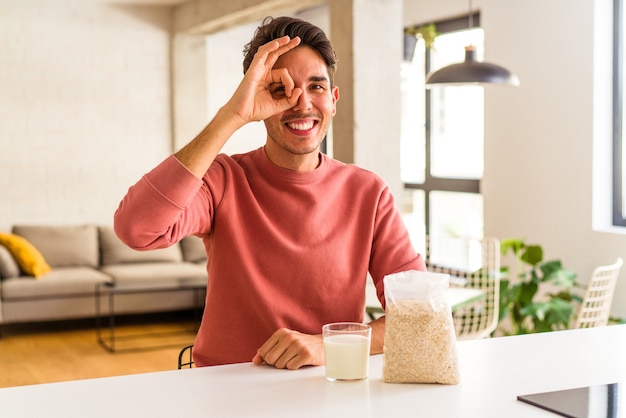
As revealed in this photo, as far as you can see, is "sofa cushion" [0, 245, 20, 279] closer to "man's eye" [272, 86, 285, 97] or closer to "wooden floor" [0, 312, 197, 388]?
"wooden floor" [0, 312, 197, 388]

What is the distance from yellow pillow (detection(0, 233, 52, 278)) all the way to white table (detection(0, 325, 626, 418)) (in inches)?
200

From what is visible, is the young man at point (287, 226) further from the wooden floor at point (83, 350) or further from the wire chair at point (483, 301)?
the wooden floor at point (83, 350)

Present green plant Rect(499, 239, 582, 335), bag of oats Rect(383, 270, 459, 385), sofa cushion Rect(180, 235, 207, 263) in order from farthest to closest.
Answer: sofa cushion Rect(180, 235, 207, 263)
green plant Rect(499, 239, 582, 335)
bag of oats Rect(383, 270, 459, 385)

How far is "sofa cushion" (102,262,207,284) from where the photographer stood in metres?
6.32

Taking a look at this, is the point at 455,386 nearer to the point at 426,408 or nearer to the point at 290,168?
the point at 426,408

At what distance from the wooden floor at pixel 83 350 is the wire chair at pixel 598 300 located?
247 cm

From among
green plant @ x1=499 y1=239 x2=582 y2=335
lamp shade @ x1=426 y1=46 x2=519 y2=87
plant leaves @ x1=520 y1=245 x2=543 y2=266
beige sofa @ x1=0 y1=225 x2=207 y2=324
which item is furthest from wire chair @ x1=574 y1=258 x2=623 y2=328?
beige sofa @ x1=0 y1=225 x2=207 y2=324

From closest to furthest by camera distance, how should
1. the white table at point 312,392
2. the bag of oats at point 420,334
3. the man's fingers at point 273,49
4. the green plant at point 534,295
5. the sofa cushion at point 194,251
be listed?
the white table at point 312,392 → the bag of oats at point 420,334 → the man's fingers at point 273,49 → the green plant at point 534,295 → the sofa cushion at point 194,251

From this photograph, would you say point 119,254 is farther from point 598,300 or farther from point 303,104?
point 303,104

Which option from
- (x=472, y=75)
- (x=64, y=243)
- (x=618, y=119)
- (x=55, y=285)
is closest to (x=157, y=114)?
(x=64, y=243)

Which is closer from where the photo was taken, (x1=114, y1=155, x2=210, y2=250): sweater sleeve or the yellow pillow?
(x1=114, y1=155, x2=210, y2=250): sweater sleeve

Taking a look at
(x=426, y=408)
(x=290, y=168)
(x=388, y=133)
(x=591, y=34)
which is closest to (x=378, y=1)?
(x=388, y=133)

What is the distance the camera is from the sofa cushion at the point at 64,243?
6.61m

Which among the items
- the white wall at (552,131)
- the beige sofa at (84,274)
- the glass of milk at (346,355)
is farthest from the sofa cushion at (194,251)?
the glass of milk at (346,355)
